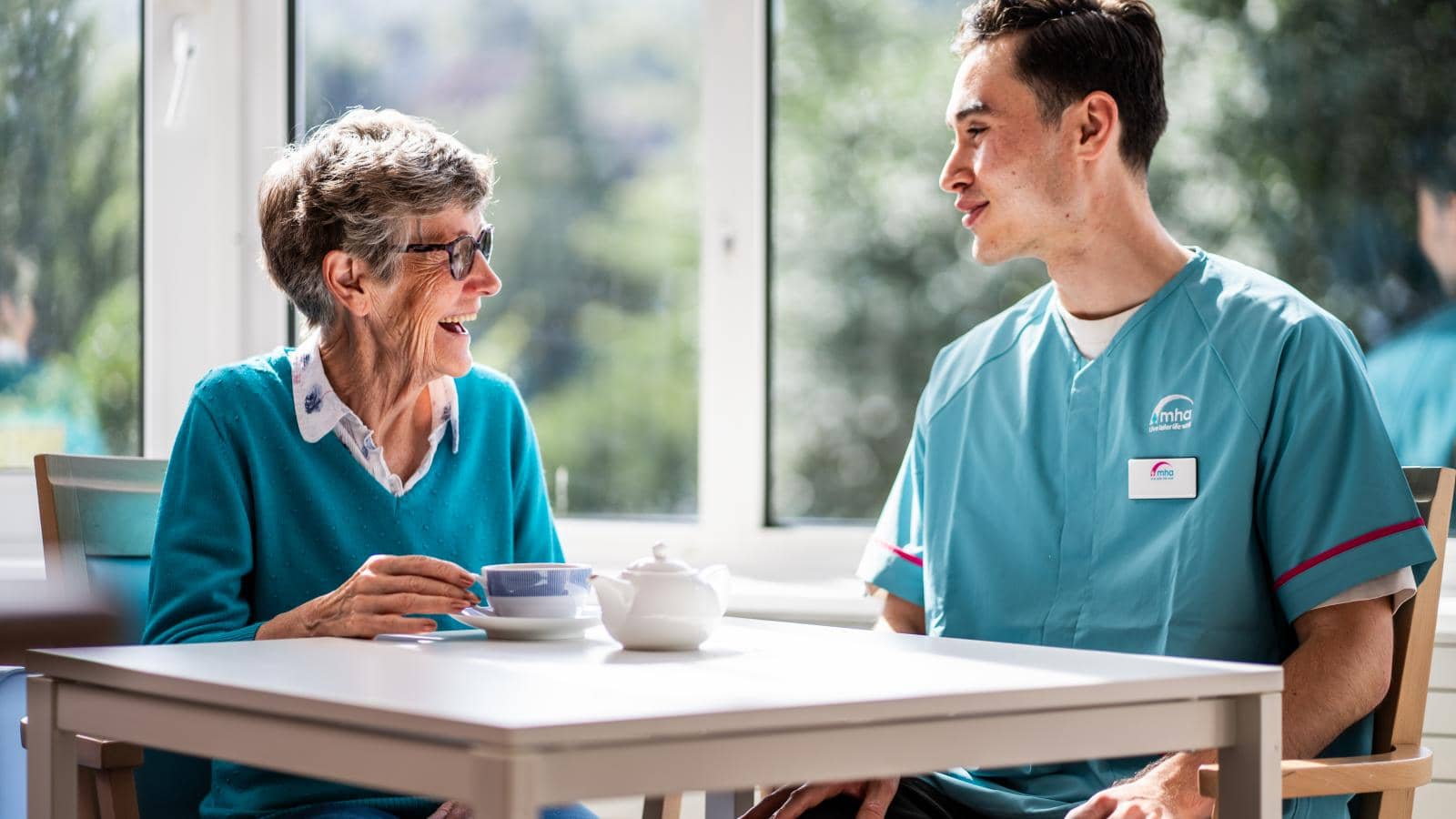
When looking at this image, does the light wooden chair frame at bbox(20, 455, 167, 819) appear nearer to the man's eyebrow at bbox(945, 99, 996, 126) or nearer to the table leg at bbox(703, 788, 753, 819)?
the table leg at bbox(703, 788, 753, 819)

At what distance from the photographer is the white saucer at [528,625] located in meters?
1.56

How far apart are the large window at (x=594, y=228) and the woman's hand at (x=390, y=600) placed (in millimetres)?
1534

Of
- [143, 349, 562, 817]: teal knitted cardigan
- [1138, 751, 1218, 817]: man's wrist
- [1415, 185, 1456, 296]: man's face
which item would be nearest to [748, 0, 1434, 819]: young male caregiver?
[1138, 751, 1218, 817]: man's wrist

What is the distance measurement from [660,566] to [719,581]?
0.24ft

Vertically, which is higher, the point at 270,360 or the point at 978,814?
the point at 270,360

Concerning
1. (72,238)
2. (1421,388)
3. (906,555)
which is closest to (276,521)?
(906,555)

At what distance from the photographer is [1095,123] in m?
2.04

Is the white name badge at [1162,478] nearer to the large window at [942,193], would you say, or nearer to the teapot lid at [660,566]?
the teapot lid at [660,566]

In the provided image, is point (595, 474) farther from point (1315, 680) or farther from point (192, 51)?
point (1315, 680)

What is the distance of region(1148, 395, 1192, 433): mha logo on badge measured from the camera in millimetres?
1815

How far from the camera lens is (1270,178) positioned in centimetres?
279

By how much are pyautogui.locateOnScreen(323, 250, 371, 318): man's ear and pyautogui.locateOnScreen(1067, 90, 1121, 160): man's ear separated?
95 cm

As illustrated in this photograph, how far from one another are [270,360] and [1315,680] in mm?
1309

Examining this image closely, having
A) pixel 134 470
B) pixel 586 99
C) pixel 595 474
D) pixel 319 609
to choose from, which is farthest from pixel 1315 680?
pixel 586 99
